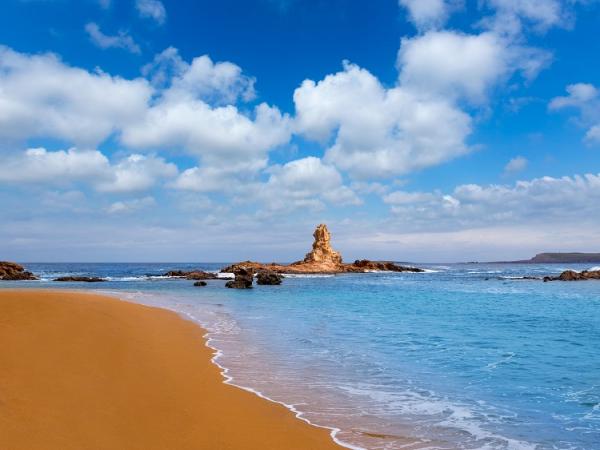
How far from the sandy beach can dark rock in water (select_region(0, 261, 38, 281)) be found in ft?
207

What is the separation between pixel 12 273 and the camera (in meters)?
68.1

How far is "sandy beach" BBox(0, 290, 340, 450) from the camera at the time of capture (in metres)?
5.31

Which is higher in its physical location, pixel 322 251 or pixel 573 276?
pixel 322 251

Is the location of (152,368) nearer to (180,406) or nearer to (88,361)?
(88,361)

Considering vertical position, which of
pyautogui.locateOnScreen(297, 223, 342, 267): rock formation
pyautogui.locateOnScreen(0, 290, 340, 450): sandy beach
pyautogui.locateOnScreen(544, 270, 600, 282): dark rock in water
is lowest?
pyautogui.locateOnScreen(544, 270, 600, 282): dark rock in water

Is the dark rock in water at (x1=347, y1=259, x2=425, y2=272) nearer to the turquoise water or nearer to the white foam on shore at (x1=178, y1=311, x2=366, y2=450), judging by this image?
Answer: the turquoise water

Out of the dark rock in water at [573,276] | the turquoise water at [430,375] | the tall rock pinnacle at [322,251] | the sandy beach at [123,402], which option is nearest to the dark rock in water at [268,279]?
the turquoise water at [430,375]

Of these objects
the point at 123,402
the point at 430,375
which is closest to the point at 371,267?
the point at 430,375

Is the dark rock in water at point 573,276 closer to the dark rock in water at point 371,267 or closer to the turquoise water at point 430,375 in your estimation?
the dark rock in water at point 371,267

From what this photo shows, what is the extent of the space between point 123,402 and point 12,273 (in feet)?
240

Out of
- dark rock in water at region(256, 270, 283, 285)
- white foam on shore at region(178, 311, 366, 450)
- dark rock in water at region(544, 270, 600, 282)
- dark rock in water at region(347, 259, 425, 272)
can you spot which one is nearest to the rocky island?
dark rock in water at region(347, 259, 425, 272)

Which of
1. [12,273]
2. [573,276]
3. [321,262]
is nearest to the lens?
[573,276]

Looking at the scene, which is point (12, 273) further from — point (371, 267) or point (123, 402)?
point (123, 402)

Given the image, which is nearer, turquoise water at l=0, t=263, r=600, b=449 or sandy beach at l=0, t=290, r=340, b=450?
sandy beach at l=0, t=290, r=340, b=450
